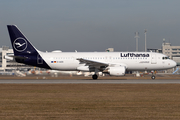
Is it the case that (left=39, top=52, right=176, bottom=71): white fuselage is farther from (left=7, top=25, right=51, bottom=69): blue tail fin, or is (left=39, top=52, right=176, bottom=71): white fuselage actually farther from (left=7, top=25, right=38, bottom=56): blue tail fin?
(left=7, top=25, right=38, bottom=56): blue tail fin

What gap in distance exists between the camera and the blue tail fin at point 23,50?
162 ft

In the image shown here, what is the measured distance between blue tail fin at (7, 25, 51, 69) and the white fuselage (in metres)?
1.12

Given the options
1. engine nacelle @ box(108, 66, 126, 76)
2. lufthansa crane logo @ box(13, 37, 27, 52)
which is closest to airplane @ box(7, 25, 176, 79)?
lufthansa crane logo @ box(13, 37, 27, 52)

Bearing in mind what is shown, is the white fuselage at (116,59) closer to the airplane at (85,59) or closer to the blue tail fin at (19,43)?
the airplane at (85,59)

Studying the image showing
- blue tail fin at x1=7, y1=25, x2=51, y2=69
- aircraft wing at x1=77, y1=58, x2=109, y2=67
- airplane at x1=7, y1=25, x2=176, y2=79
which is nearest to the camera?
aircraft wing at x1=77, y1=58, x2=109, y2=67

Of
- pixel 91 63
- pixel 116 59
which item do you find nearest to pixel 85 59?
pixel 91 63

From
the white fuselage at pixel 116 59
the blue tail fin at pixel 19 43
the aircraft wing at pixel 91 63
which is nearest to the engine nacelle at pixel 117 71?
the aircraft wing at pixel 91 63

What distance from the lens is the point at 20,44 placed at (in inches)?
1948

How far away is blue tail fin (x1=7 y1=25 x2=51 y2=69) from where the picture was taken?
4928cm

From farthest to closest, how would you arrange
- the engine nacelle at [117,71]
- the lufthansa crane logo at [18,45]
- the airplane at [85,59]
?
the lufthansa crane logo at [18,45]
the airplane at [85,59]
the engine nacelle at [117,71]

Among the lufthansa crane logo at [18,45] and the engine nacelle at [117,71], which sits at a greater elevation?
the lufthansa crane logo at [18,45]
